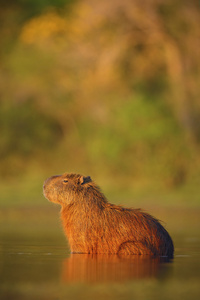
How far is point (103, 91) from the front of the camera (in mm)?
27828

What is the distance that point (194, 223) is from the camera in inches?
602

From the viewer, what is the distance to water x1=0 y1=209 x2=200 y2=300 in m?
6.43

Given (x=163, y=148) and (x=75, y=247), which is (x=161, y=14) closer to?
(x=163, y=148)

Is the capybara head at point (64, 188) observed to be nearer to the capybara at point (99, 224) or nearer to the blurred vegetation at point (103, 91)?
the capybara at point (99, 224)

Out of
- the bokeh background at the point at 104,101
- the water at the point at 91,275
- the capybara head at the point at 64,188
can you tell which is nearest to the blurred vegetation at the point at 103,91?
the bokeh background at the point at 104,101

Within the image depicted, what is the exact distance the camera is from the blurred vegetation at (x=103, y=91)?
24219mm

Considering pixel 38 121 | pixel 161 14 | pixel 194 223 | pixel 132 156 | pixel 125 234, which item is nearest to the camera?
pixel 125 234

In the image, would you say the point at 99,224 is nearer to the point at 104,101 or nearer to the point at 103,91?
the point at 103,91

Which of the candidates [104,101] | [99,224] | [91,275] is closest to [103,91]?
[104,101]

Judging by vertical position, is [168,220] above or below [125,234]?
above

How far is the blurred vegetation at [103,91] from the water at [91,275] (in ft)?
45.6

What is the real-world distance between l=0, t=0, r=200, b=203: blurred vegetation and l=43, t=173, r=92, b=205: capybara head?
14025 mm

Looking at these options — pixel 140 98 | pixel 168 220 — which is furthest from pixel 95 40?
pixel 168 220

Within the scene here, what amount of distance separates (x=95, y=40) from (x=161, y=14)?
2.21 meters
